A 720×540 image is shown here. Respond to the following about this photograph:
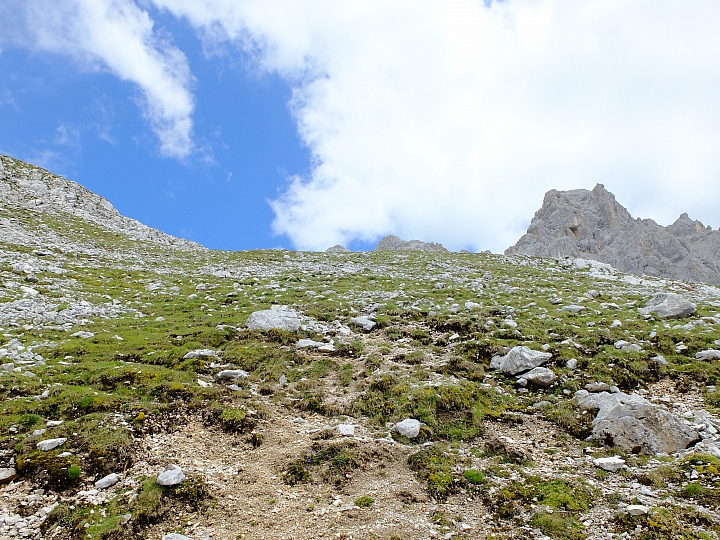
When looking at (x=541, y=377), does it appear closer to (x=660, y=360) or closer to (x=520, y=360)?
(x=520, y=360)

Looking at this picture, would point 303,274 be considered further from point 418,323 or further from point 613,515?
point 613,515

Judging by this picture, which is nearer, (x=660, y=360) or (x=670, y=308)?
(x=660, y=360)

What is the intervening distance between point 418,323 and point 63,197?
57594mm

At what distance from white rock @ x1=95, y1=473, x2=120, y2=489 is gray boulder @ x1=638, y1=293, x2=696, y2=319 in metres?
26.3

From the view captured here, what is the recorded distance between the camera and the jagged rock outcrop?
2023 inches

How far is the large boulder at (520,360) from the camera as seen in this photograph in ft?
54.5

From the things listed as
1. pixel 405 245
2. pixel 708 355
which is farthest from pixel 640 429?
pixel 405 245

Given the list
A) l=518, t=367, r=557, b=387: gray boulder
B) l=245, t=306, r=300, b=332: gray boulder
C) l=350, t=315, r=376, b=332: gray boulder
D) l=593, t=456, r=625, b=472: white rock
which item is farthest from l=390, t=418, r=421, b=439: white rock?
l=245, t=306, r=300, b=332: gray boulder

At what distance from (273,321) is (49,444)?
12.5 metres

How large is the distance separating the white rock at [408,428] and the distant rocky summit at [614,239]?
363 feet

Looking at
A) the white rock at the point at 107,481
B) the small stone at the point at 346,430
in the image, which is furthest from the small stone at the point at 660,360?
the white rock at the point at 107,481

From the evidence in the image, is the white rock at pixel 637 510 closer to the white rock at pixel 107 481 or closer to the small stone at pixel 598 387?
the small stone at pixel 598 387

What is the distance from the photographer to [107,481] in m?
9.80

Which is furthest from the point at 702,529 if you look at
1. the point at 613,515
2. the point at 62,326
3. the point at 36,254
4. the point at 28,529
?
the point at 36,254
